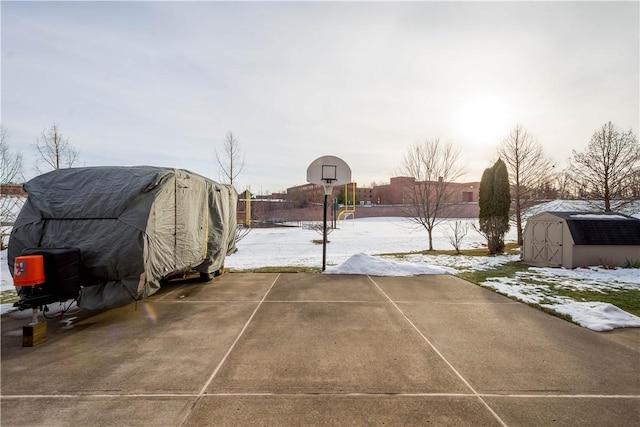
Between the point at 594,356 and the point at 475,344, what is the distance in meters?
1.42

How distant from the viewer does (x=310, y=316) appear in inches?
203

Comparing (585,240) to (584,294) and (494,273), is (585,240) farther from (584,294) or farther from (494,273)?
(584,294)

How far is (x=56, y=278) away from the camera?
13.7ft

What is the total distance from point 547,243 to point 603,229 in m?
1.70

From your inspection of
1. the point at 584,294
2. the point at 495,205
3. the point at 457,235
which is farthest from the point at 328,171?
the point at 457,235

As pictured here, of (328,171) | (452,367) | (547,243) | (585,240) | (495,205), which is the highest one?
(328,171)

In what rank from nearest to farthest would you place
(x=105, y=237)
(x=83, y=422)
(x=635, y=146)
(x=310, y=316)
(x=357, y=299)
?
(x=83, y=422)
(x=105, y=237)
(x=310, y=316)
(x=357, y=299)
(x=635, y=146)

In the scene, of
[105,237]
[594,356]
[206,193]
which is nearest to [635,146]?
[594,356]

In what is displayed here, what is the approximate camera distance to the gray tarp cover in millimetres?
4551

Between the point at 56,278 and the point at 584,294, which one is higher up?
the point at 56,278

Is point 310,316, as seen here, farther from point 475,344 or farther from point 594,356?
point 594,356

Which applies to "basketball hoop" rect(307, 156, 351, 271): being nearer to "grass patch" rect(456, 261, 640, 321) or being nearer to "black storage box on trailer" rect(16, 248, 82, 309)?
"grass patch" rect(456, 261, 640, 321)

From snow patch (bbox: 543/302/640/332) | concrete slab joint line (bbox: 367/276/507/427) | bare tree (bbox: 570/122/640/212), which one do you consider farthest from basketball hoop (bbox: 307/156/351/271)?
bare tree (bbox: 570/122/640/212)

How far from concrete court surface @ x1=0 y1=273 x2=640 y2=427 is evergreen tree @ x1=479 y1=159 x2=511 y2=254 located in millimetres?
10152
